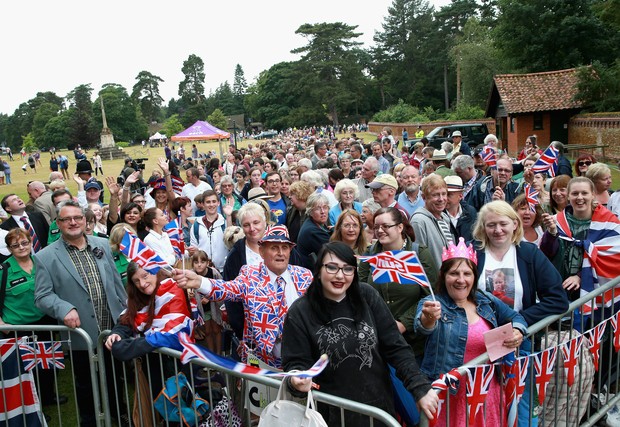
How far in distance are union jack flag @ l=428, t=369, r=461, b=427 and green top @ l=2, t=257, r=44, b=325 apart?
13.7 ft

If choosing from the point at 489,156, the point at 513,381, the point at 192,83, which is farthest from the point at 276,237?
the point at 192,83

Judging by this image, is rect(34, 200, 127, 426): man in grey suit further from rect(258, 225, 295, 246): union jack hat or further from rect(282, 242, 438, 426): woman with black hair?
rect(282, 242, 438, 426): woman with black hair

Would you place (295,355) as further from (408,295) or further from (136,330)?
(136,330)

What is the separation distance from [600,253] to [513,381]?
5.67ft

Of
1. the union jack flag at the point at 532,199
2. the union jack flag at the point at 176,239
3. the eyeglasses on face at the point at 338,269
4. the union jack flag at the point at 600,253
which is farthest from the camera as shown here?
the union jack flag at the point at 176,239

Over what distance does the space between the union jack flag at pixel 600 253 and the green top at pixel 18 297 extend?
511 cm

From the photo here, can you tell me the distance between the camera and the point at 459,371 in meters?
3.16

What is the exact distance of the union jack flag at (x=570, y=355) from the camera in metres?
3.91

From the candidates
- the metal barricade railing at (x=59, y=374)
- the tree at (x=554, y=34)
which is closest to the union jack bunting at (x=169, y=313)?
the metal barricade railing at (x=59, y=374)

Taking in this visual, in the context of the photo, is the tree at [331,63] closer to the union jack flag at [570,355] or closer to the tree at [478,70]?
the tree at [478,70]

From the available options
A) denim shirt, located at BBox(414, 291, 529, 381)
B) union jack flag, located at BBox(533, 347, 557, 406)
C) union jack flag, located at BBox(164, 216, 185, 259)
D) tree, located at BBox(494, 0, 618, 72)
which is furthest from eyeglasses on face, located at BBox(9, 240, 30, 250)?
tree, located at BBox(494, 0, 618, 72)

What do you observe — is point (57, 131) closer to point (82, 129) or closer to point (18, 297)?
point (82, 129)

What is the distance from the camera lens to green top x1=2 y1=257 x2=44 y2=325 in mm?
5363

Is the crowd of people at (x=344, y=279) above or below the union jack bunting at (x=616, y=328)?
above
